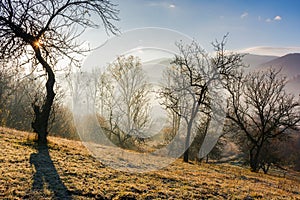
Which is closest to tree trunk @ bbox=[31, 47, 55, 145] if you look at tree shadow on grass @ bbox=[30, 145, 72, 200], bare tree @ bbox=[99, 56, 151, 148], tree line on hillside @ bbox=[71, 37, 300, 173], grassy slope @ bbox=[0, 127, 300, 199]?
grassy slope @ bbox=[0, 127, 300, 199]

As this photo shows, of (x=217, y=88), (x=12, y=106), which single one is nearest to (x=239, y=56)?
(x=217, y=88)

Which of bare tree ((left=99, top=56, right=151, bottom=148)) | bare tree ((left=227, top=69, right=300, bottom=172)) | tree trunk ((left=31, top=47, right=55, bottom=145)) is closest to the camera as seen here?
tree trunk ((left=31, top=47, right=55, bottom=145))

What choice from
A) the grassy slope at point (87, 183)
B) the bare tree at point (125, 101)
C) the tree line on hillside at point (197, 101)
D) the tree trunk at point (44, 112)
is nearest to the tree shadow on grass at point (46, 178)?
the grassy slope at point (87, 183)

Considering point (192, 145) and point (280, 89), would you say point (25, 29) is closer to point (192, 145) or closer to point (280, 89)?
point (280, 89)

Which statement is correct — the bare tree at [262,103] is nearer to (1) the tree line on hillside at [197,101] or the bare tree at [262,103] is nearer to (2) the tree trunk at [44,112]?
(1) the tree line on hillside at [197,101]

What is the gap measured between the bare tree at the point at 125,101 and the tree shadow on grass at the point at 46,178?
839 inches

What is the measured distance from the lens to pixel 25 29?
11.2 meters

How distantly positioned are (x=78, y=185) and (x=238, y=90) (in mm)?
23639

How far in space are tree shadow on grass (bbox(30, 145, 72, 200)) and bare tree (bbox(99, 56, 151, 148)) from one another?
839 inches

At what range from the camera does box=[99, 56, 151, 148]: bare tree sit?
30.3m

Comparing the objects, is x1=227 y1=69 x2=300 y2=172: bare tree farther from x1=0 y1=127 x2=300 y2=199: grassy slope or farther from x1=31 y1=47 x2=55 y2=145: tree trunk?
x1=31 y1=47 x2=55 y2=145: tree trunk

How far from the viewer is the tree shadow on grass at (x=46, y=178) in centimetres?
610

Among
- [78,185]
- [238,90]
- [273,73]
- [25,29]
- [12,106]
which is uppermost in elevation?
[273,73]

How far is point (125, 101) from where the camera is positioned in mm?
32156
